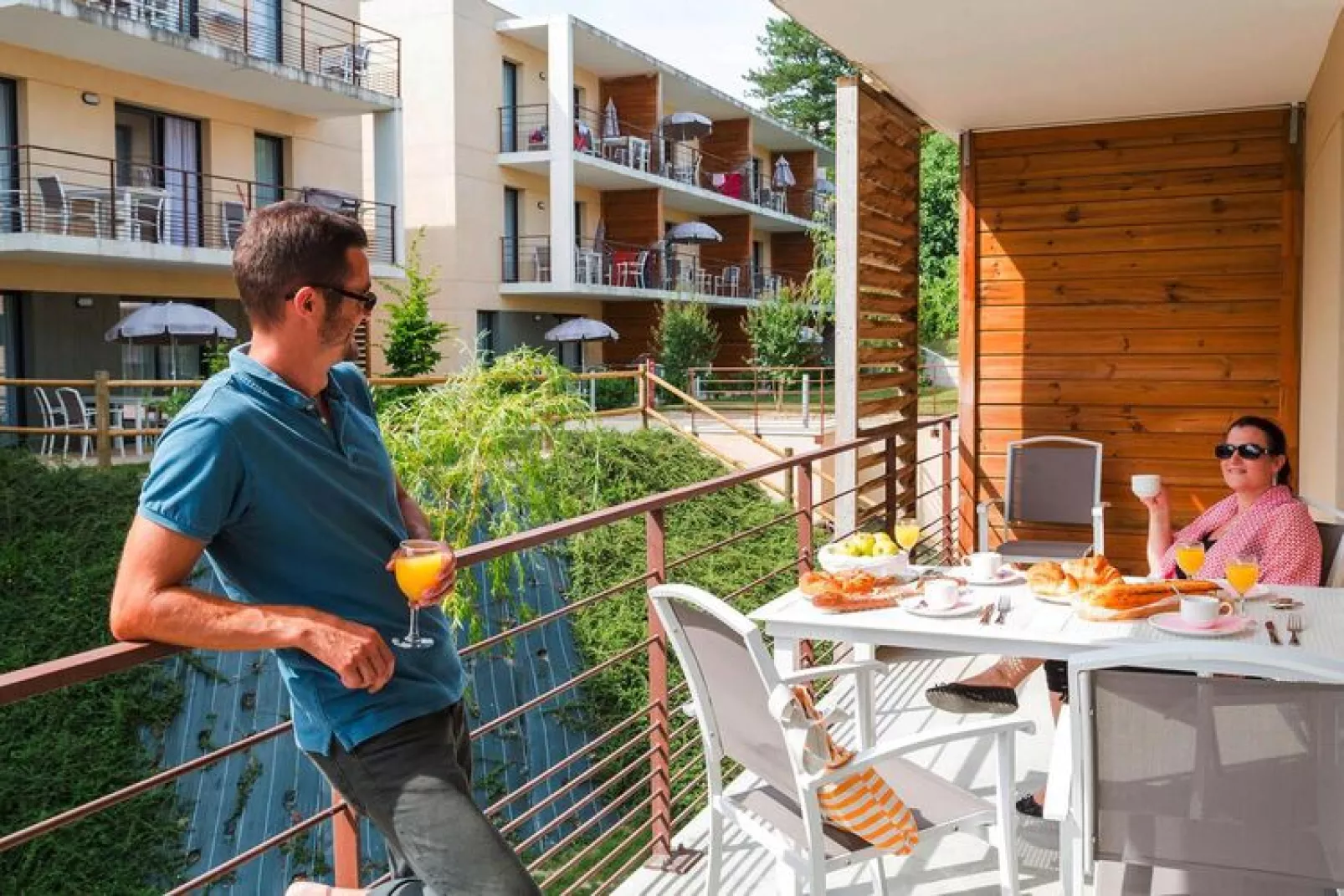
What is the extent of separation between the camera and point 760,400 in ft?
87.0

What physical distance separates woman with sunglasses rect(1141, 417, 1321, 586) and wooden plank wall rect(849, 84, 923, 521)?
2.31 meters

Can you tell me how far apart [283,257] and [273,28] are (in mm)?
19658

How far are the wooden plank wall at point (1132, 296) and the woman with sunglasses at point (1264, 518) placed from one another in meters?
3.17

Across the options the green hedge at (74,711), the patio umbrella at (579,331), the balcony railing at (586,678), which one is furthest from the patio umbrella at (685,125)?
the balcony railing at (586,678)

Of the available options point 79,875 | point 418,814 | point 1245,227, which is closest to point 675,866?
point 418,814

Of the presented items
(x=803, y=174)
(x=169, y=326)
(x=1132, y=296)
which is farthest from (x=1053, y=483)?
(x=803, y=174)

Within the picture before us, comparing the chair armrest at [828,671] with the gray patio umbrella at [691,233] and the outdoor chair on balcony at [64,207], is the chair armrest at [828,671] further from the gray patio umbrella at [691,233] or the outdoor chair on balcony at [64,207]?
the gray patio umbrella at [691,233]

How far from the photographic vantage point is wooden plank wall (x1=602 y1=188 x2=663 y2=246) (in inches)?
1155

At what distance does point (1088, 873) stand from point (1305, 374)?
520 centimetres

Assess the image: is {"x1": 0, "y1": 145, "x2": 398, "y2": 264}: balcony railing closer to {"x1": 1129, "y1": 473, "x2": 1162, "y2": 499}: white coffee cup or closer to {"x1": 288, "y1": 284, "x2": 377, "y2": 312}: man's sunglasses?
{"x1": 1129, "y1": 473, "x2": 1162, "y2": 499}: white coffee cup

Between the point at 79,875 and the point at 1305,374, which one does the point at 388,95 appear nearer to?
the point at 79,875

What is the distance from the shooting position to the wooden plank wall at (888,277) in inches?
254

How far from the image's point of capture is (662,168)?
96.4 feet

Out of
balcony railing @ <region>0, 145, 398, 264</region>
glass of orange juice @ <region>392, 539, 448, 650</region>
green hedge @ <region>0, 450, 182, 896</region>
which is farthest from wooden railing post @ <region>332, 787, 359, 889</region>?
balcony railing @ <region>0, 145, 398, 264</region>
